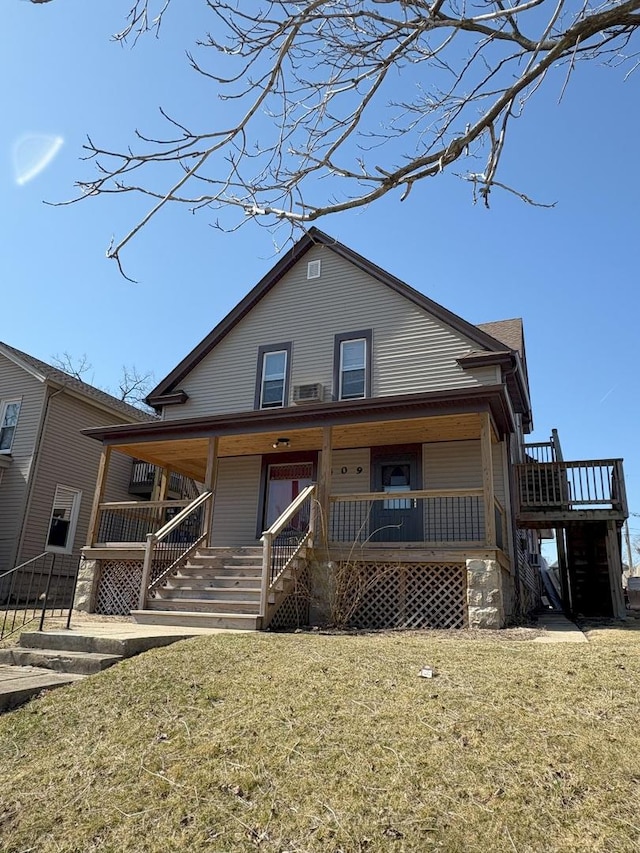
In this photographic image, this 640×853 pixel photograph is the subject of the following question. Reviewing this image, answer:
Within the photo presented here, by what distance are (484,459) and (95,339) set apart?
887cm

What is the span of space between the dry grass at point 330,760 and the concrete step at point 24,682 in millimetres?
157

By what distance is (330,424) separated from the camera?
11.4 metres

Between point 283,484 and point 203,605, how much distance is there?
16.6 feet

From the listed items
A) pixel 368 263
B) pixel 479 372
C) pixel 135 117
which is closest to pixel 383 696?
pixel 135 117

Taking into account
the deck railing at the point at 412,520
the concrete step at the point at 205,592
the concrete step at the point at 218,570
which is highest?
the deck railing at the point at 412,520

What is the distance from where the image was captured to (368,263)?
14.4 metres

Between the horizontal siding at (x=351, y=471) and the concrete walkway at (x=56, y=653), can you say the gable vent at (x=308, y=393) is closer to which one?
the horizontal siding at (x=351, y=471)

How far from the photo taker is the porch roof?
34.6ft

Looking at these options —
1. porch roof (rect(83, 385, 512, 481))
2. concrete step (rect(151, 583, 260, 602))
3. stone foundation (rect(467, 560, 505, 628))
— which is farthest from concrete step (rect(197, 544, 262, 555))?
stone foundation (rect(467, 560, 505, 628))

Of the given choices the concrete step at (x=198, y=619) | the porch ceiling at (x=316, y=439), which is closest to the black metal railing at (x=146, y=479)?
the porch ceiling at (x=316, y=439)

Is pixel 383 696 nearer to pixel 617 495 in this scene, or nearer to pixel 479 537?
pixel 479 537

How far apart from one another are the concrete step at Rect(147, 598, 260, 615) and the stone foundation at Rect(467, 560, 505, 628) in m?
3.36

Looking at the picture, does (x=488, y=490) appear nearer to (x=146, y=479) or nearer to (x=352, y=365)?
(x=352, y=365)

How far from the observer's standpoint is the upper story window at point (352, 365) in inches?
537
